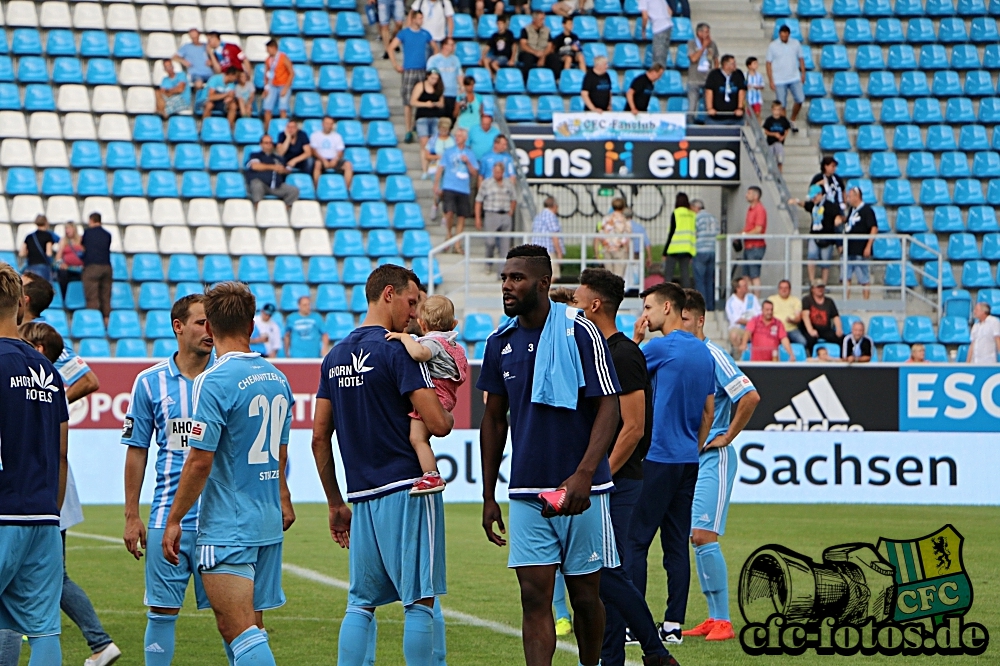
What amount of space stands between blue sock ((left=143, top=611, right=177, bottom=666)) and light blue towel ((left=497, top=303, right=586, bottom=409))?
2.12 m

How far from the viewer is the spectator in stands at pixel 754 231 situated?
22.7 metres

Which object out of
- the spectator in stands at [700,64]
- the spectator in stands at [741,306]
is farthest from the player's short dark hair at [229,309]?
the spectator in stands at [700,64]

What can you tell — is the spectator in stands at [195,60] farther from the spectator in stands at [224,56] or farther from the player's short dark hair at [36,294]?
the player's short dark hair at [36,294]

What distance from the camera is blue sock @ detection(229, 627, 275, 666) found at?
6078mm

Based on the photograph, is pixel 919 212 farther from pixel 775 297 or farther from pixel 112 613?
pixel 112 613

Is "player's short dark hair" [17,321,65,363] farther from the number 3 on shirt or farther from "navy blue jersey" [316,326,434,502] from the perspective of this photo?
"navy blue jersey" [316,326,434,502]

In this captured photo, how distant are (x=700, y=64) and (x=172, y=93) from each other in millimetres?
9373

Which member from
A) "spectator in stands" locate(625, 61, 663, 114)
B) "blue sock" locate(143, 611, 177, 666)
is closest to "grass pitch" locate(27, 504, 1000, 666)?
"blue sock" locate(143, 611, 177, 666)

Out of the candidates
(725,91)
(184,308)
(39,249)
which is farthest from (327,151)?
(184,308)

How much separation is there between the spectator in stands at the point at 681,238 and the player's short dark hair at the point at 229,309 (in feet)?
52.3

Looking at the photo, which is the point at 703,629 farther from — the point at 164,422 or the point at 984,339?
the point at 984,339

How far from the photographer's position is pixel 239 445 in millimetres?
6242

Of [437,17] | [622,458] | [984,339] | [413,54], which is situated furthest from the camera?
[437,17]

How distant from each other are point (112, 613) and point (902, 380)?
11.8 metres
